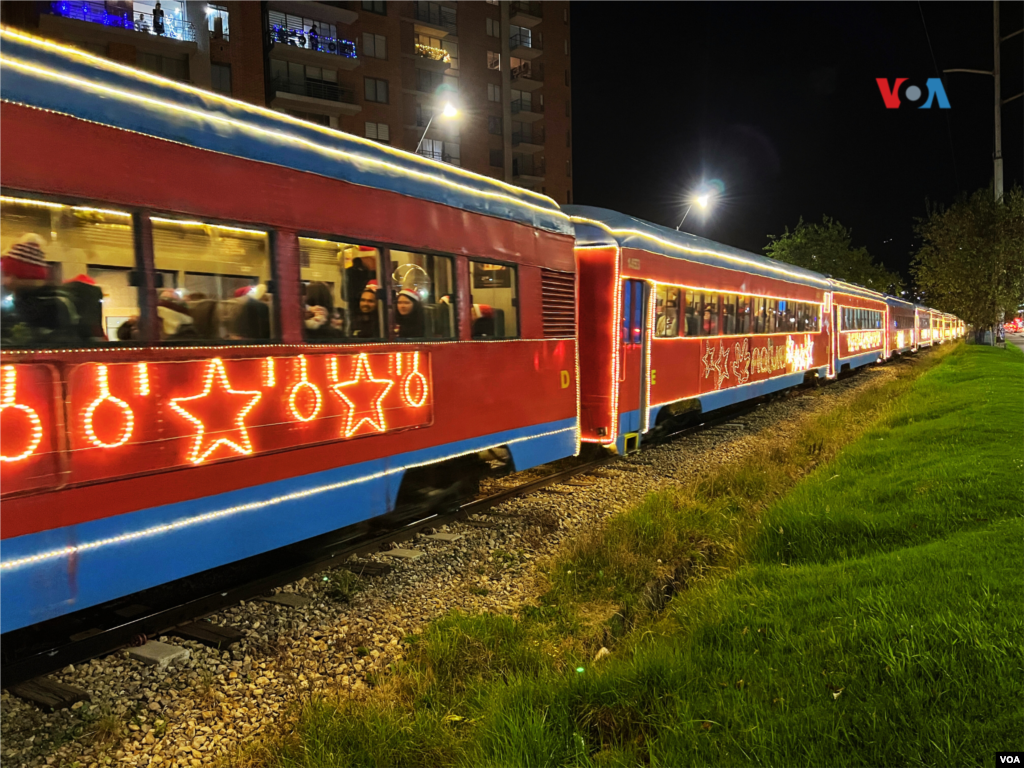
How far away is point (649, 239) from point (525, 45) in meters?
44.3

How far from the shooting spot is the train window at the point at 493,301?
667 centimetres

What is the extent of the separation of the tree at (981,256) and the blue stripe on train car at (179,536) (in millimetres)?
31471

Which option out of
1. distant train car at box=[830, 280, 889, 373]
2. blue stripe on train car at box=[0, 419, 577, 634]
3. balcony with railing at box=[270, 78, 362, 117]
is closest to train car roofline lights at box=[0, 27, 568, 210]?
blue stripe on train car at box=[0, 419, 577, 634]

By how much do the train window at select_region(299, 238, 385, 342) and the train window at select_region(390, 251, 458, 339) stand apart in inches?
7.9

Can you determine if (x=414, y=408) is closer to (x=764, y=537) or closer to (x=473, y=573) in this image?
(x=473, y=573)

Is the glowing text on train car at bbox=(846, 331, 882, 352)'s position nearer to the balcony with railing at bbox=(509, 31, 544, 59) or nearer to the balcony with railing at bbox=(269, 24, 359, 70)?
the balcony with railing at bbox=(269, 24, 359, 70)

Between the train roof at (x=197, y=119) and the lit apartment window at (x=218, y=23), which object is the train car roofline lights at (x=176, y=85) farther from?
the lit apartment window at (x=218, y=23)

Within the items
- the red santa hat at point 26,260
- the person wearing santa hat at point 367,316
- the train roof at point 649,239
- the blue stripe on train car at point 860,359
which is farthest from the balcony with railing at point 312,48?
the red santa hat at point 26,260

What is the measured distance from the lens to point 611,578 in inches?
207

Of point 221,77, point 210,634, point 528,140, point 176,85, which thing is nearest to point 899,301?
point 528,140

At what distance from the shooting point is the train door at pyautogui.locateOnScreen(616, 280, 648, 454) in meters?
9.28

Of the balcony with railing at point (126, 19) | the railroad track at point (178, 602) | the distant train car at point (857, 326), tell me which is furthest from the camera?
the balcony with railing at point (126, 19)

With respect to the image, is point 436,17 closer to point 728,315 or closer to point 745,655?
point 728,315

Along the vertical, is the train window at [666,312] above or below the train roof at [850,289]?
below
